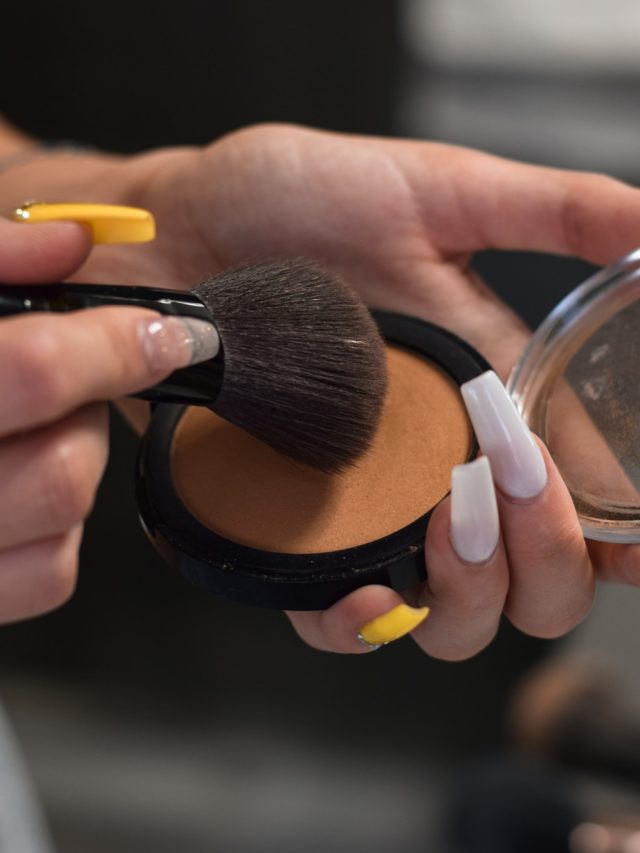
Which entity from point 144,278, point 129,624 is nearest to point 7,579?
point 144,278

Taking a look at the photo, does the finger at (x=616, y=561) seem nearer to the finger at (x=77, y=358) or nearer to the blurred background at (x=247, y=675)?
the finger at (x=77, y=358)

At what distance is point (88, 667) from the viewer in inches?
54.9

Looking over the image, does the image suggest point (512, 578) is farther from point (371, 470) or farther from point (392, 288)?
point (392, 288)

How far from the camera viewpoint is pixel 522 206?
79 cm

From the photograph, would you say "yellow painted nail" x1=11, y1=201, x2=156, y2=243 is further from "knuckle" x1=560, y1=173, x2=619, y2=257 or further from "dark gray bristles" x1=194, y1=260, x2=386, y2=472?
"knuckle" x1=560, y1=173, x2=619, y2=257

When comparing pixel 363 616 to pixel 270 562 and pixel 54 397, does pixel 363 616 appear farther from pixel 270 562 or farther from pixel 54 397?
pixel 54 397

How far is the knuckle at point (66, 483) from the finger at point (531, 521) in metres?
0.22

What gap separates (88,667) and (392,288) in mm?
817

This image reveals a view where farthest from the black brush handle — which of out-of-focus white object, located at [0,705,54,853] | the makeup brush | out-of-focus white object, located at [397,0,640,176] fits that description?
out-of-focus white object, located at [397,0,640,176]

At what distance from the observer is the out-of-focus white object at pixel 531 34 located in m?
1.58

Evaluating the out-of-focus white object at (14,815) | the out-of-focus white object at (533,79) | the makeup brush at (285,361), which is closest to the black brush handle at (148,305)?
the makeup brush at (285,361)

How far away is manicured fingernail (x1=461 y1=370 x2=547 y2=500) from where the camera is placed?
0.57 meters

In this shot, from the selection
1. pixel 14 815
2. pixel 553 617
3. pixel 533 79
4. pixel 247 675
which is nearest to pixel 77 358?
pixel 553 617

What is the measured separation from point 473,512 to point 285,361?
0.14 meters
